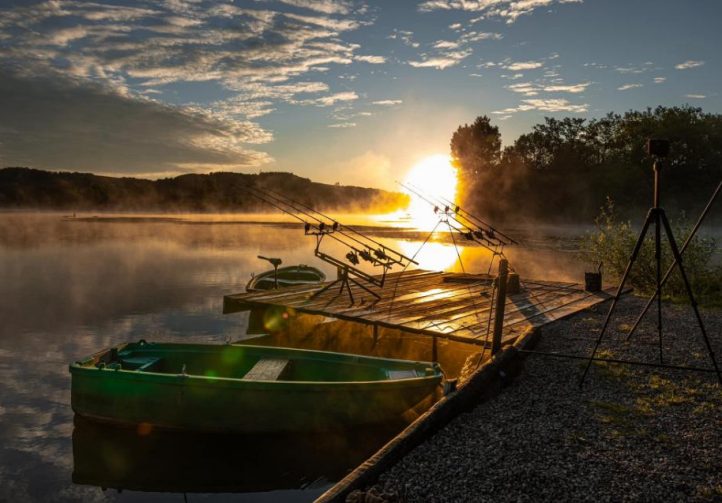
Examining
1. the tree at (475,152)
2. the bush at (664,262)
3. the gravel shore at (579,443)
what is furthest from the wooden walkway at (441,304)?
the tree at (475,152)

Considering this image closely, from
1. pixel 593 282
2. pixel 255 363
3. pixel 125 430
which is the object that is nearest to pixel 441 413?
pixel 255 363

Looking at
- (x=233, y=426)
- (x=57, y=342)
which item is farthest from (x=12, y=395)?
(x=233, y=426)

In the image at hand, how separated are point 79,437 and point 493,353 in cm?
842

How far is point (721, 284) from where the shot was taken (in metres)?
17.4

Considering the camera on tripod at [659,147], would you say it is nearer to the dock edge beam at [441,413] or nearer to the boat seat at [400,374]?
the dock edge beam at [441,413]

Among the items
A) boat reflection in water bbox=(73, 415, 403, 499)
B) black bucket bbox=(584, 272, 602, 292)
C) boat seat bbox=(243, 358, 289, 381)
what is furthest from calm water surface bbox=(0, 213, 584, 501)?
black bucket bbox=(584, 272, 602, 292)

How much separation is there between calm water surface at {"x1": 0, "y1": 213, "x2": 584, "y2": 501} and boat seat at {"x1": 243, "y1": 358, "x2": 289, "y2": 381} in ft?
3.69

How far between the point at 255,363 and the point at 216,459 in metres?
2.19

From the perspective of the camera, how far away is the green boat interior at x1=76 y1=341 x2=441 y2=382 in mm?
9867

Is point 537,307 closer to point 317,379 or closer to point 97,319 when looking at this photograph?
point 317,379

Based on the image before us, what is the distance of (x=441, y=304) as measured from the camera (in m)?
15.6

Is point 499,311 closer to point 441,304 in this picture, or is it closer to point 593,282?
point 441,304

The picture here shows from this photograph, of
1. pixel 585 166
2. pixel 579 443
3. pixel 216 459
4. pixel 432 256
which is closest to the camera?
pixel 579 443

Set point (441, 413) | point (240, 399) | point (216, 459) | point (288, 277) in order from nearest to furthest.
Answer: point (441, 413), point (240, 399), point (216, 459), point (288, 277)
